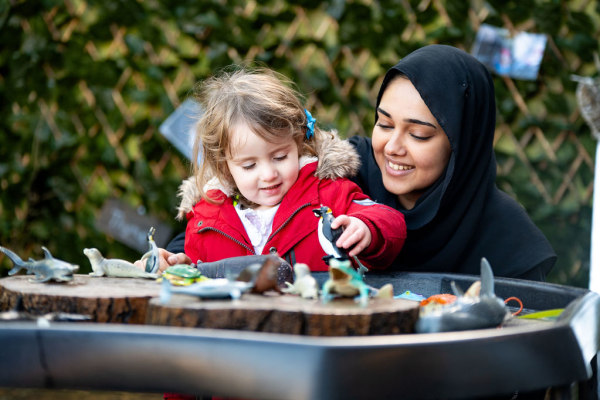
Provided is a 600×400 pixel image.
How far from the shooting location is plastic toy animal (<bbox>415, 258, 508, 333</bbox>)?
2.46ft

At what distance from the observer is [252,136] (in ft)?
4.27

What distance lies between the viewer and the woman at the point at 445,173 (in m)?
1.41

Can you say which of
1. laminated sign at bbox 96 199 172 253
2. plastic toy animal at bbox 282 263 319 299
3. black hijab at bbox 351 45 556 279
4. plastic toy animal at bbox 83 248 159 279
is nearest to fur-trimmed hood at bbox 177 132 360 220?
black hijab at bbox 351 45 556 279

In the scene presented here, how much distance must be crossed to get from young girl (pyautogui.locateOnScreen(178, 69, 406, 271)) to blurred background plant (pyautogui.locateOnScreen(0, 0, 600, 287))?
127 cm

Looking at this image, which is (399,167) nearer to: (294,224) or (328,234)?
(294,224)

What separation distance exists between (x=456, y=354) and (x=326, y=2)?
2.23 m

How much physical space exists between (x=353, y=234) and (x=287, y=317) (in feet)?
1.26

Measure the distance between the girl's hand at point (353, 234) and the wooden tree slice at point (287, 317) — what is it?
33 cm

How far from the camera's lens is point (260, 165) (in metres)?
1.31

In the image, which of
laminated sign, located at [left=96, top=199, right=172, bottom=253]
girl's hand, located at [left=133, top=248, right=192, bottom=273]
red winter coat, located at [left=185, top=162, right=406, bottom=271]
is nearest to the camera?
girl's hand, located at [left=133, top=248, right=192, bottom=273]

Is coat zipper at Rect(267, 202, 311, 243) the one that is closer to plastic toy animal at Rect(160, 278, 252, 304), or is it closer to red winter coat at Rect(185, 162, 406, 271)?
red winter coat at Rect(185, 162, 406, 271)

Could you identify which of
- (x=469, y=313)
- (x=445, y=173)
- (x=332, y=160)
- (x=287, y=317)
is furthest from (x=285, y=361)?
(x=445, y=173)

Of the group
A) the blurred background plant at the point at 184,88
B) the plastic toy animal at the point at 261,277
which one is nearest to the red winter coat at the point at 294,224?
the plastic toy animal at the point at 261,277

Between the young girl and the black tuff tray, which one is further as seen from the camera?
the young girl
